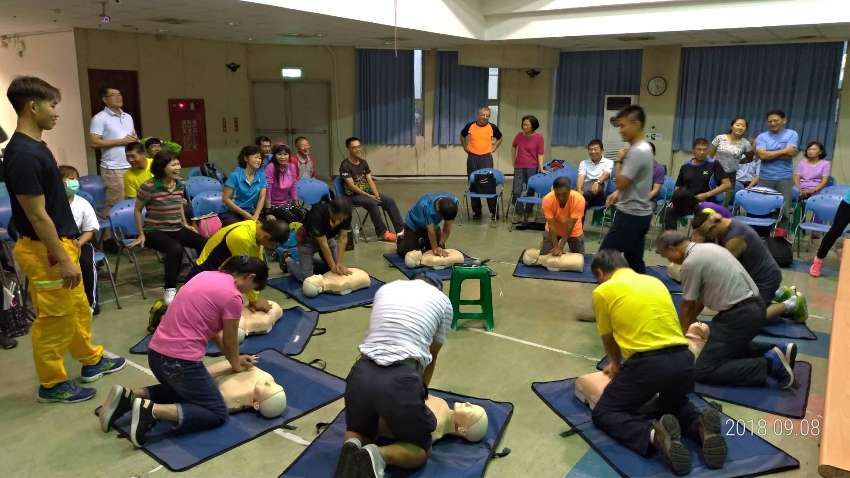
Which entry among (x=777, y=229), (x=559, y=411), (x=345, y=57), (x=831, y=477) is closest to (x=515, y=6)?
(x=345, y=57)

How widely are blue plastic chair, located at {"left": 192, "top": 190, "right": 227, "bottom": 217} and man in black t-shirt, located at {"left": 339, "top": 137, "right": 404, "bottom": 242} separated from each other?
1.62m

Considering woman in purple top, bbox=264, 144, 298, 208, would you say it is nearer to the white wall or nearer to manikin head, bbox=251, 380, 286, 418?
the white wall

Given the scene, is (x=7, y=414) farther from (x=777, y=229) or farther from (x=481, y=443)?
(x=777, y=229)

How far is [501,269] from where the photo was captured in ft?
21.0

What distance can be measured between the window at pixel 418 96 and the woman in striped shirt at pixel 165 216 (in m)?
7.33

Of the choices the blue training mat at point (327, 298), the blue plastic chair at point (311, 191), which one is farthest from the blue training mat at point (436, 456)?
the blue plastic chair at point (311, 191)

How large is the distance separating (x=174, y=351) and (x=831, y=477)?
109 inches

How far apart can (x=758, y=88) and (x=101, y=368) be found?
33.1 feet

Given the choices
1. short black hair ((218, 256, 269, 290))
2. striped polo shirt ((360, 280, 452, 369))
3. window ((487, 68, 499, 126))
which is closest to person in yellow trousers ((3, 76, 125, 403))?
short black hair ((218, 256, 269, 290))

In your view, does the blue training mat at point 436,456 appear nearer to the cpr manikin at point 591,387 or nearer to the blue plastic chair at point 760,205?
the cpr manikin at point 591,387

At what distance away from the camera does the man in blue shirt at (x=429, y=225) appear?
5988 millimetres

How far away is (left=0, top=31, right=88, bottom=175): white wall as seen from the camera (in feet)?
27.8

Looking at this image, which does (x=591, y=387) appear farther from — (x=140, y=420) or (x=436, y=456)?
(x=140, y=420)

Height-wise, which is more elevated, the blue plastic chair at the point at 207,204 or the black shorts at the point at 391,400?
the blue plastic chair at the point at 207,204
